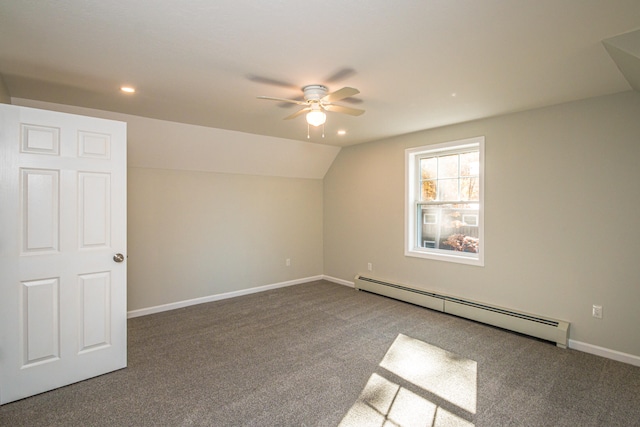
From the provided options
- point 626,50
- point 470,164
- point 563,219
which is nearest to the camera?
point 626,50

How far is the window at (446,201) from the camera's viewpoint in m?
4.00

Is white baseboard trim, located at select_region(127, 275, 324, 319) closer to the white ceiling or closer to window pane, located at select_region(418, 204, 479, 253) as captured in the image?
window pane, located at select_region(418, 204, 479, 253)

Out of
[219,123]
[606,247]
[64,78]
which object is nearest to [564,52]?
[606,247]

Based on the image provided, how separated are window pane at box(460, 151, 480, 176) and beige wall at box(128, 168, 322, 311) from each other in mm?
2569

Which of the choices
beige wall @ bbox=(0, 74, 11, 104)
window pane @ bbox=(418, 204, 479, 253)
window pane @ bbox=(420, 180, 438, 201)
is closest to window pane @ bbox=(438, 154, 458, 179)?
window pane @ bbox=(420, 180, 438, 201)

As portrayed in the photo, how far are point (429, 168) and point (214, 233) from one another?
3185mm

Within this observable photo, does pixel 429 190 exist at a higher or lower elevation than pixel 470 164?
lower

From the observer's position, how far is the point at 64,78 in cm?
257

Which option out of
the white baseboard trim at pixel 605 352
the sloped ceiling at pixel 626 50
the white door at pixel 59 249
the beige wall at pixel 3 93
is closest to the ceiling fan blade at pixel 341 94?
the sloped ceiling at pixel 626 50

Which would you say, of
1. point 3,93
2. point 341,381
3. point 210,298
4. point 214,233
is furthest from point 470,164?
point 3,93

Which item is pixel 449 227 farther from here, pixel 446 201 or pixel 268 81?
pixel 268 81

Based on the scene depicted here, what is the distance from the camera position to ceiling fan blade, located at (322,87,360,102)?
2328 mm

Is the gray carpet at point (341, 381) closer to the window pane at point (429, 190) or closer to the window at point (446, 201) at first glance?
the window at point (446, 201)

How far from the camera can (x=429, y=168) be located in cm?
451
